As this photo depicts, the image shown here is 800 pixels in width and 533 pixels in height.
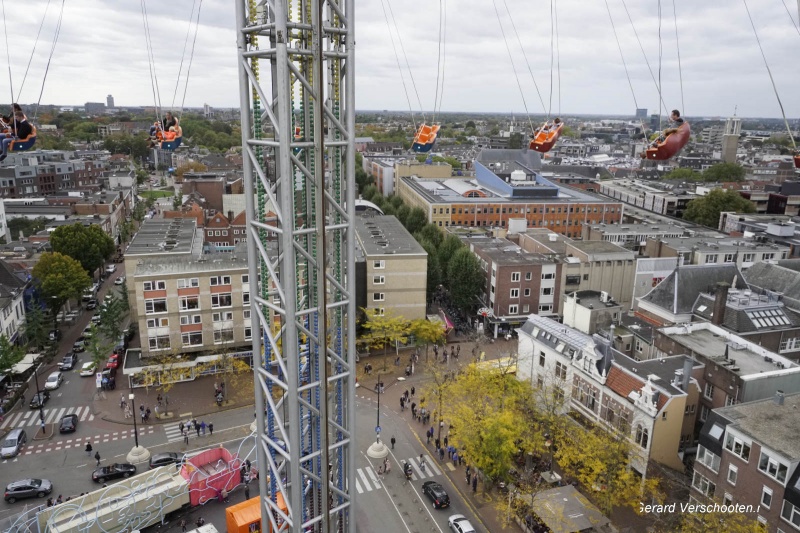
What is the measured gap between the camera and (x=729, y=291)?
35875 millimetres

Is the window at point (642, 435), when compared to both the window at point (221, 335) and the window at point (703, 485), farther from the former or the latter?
the window at point (221, 335)

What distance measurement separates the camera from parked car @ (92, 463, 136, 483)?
26.3 meters

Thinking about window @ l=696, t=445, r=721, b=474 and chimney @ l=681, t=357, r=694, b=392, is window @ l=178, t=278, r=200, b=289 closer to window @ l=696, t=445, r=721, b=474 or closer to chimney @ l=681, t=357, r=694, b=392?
chimney @ l=681, t=357, r=694, b=392

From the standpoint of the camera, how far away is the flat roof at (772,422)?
1975 centimetres

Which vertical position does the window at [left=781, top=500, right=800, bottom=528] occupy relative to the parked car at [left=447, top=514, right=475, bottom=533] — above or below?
above

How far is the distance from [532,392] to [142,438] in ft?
67.0

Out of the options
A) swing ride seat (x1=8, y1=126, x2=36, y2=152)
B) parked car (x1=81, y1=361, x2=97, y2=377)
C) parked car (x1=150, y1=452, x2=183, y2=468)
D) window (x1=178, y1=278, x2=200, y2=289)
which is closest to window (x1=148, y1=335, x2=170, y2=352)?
window (x1=178, y1=278, x2=200, y2=289)

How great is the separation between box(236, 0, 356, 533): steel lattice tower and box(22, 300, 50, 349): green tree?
34034mm

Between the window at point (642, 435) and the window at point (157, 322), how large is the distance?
27.8 meters

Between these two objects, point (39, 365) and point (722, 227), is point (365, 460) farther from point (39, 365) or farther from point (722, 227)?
point (722, 227)

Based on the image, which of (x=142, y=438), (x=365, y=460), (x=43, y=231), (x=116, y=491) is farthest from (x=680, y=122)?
(x=43, y=231)

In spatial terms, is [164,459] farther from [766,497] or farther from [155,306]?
[766,497]

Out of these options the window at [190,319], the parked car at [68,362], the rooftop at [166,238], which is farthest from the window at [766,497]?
the parked car at [68,362]

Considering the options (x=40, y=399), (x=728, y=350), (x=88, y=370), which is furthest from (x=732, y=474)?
(x=88, y=370)
